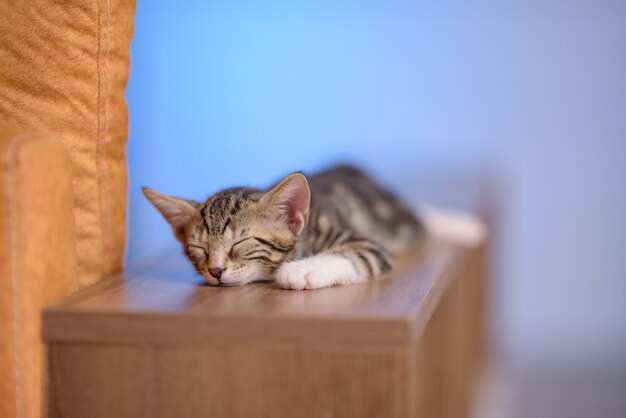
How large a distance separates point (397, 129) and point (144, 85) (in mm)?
1091

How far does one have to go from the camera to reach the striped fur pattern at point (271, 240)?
60.5 inches

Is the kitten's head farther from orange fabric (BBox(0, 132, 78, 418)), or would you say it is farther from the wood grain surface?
orange fabric (BBox(0, 132, 78, 418))

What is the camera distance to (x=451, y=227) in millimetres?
2621

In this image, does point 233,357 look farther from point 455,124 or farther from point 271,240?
point 455,124

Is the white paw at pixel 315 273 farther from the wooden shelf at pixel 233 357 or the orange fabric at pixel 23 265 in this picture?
the orange fabric at pixel 23 265

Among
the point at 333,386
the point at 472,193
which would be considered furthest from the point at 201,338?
the point at 472,193

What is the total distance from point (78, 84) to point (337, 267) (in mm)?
584

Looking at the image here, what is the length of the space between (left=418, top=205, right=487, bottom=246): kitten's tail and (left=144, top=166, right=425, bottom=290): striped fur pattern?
74 centimetres

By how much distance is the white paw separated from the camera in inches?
57.4

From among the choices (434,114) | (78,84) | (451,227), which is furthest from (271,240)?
(434,114)

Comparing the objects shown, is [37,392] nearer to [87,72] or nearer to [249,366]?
[249,366]

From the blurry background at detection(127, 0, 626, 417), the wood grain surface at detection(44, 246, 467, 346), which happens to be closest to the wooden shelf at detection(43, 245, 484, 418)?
the wood grain surface at detection(44, 246, 467, 346)

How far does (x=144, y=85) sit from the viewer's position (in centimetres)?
294

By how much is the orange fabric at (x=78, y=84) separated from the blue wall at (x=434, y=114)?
1415mm
